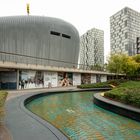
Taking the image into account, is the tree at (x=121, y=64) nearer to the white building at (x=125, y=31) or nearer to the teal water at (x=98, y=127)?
the teal water at (x=98, y=127)

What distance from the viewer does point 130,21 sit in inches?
3925

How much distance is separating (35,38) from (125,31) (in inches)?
2623

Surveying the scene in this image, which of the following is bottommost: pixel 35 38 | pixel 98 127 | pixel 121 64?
pixel 98 127

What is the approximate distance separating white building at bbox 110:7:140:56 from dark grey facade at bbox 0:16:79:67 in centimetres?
5459

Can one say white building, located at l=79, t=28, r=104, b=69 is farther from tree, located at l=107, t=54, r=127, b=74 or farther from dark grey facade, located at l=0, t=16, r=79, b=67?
tree, located at l=107, t=54, r=127, b=74

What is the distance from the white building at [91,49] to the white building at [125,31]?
20.2 metres

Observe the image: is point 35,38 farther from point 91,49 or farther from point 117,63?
point 91,49

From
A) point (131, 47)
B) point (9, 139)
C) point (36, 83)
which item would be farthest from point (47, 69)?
point (131, 47)

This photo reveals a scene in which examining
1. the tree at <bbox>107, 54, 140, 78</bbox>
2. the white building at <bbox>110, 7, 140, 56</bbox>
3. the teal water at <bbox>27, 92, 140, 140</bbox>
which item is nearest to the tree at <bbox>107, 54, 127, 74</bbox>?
the tree at <bbox>107, 54, 140, 78</bbox>

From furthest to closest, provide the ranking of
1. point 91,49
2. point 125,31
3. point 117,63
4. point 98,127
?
point 91,49 < point 125,31 < point 117,63 < point 98,127

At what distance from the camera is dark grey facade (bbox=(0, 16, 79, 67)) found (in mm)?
44031

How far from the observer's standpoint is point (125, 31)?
10050 cm

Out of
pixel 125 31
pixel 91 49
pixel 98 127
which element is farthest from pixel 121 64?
pixel 91 49

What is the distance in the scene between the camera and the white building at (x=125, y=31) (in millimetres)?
98000
